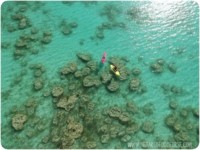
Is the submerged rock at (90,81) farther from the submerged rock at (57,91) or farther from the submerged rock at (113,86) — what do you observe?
the submerged rock at (57,91)

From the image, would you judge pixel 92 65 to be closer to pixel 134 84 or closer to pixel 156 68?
pixel 134 84

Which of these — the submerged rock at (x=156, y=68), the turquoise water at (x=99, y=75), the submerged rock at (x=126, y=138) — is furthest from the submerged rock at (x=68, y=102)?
the submerged rock at (x=156, y=68)

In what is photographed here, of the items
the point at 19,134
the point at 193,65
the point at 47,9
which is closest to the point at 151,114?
the point at 193,65

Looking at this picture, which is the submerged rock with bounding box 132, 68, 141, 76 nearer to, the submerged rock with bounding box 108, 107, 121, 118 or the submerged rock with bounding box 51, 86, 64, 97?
the submerged rock with bounding box 108, 107, 121, 118

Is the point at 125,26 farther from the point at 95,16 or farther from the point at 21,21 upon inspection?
the point at 21,21

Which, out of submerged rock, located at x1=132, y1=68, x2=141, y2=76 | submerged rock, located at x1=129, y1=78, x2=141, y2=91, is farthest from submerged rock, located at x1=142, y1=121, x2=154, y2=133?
submerged rock, located at x1=132, y1=68, x2=141, y2=76

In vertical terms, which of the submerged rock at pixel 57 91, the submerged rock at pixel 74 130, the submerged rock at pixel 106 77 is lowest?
the submerged rock at pixel 74 130

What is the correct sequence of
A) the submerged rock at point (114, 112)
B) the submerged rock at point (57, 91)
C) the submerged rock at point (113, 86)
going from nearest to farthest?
the submerged rock at point (114, 112), the submerged rock at point (57, 91), the submerged rock at point (113, 86)

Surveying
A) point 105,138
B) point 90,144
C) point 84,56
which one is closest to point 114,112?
point 105,138
